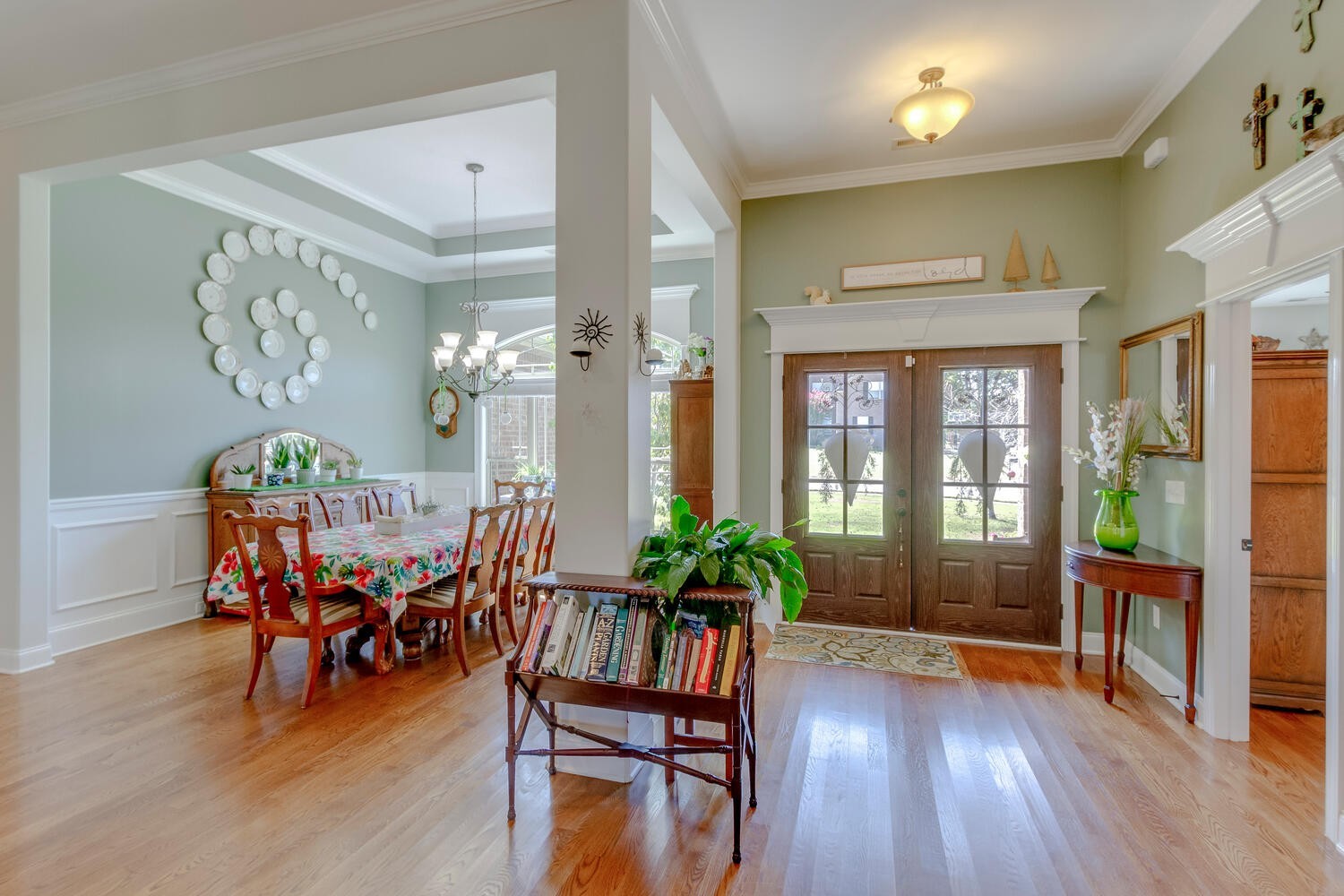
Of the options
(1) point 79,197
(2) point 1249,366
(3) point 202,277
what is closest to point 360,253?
(3) point 202,277

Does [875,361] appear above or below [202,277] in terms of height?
below

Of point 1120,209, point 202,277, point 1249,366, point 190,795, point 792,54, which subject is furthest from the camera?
point 202,277

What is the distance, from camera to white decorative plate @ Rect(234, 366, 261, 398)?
5.07 meters

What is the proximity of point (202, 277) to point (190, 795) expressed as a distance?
13.0 ft

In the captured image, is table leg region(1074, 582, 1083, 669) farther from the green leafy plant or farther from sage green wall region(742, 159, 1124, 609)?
the green leafy plant

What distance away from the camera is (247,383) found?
5125 millimetres

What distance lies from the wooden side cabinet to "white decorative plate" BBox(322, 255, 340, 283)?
357cm

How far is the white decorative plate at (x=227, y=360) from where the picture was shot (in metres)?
4.91

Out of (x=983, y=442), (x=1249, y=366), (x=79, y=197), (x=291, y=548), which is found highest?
(x=79, y=197)

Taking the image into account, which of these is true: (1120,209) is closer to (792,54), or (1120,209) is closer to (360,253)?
(792,54)

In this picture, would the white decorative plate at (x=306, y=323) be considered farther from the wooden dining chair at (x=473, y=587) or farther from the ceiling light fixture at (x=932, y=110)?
the ceiling light fixture at (x=932, y=110)

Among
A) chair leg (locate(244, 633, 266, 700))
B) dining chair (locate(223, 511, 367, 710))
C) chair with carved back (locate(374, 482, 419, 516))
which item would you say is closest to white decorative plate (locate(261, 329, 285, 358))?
chair with carved back (locate(374, 482, 419, 516))

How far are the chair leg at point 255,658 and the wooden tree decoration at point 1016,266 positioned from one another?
491cm

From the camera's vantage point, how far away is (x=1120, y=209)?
404 centimetres
